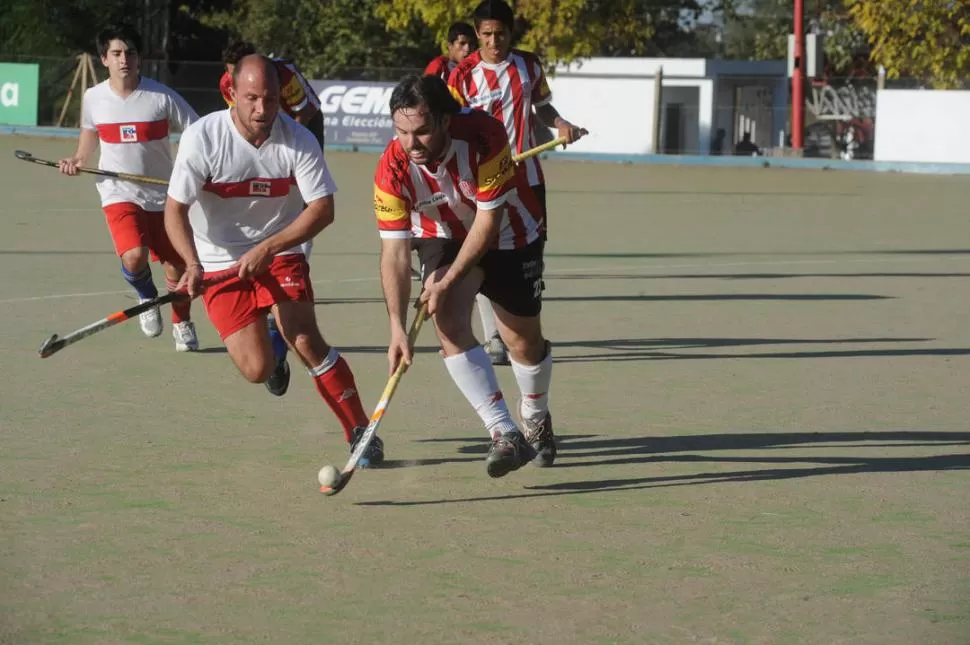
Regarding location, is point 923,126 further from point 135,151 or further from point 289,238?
point 289,238

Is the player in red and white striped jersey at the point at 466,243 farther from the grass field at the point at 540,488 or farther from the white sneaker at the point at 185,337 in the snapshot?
the white sneaker at the point at 185,337

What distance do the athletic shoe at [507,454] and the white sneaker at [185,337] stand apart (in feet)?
11.5

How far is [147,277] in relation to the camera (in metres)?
9.38

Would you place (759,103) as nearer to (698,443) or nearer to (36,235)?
(36,235)

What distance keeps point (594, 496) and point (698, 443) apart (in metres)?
1.07

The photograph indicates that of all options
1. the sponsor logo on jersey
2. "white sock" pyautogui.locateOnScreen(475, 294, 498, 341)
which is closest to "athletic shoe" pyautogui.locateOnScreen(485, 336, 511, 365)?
"white sock" pyautogui.locateOnScreen(475, 294, 498, 341)

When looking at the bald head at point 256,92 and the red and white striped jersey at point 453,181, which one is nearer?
the red and white striped jersey at point 453,181

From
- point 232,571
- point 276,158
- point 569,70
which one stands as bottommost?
point 232,571

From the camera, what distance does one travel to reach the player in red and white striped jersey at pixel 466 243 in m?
5.75

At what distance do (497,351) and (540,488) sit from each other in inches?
119

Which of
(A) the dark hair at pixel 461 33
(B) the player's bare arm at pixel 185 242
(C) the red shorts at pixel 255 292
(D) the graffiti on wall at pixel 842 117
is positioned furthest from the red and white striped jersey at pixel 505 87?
(D) the graffiti on wall at pixel 842 117

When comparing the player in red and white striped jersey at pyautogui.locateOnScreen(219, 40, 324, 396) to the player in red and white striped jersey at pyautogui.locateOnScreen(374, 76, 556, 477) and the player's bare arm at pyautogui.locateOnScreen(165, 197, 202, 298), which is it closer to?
the player's bare arm at pyautogui.locateOnScreen(165, 197, 202, 298)

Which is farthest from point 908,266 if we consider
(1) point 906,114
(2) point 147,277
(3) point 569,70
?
(3) point 569,70

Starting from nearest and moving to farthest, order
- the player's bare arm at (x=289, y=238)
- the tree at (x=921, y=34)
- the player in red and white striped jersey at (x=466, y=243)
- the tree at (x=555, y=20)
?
the player in red and white striped jersey at (x=466, y=243) → the player's bare arm at (x=289, y=238) → the tree at (x=921, y=34) → the tree at (x=555, y=20)
